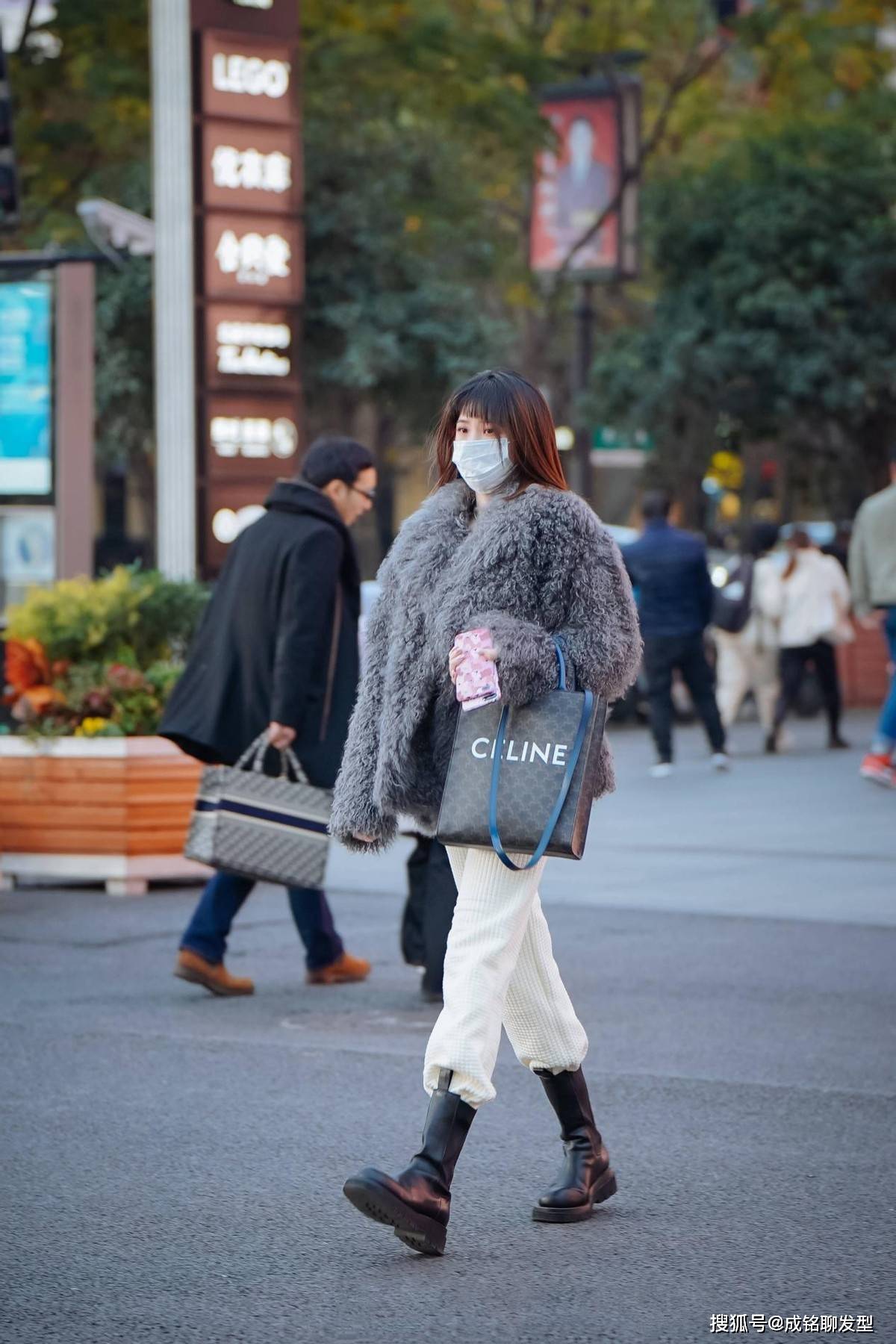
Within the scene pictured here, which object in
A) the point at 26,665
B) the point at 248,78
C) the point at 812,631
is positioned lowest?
the point at 812,631

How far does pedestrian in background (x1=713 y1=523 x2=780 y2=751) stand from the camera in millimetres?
18000

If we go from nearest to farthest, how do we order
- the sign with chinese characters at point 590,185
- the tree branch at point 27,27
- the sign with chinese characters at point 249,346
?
1. the sign with chinese characters at point 249,346
2. the tree branch at point 27,27
3. the sign with chinese characters at point 590,185

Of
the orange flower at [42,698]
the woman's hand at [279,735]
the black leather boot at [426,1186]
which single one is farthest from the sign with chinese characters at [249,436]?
the black leather boot at [426,1186]

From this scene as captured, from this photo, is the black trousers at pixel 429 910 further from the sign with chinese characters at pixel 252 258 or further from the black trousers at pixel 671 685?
the sign with chinese characters at pixel 252 258

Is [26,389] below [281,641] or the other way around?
the other way around

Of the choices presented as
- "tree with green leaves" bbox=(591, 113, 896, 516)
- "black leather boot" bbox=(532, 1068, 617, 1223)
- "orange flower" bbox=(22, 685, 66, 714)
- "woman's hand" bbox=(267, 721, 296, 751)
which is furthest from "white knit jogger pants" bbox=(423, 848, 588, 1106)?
"tree with green leaves" bbox=(591, 113, 896, 516)

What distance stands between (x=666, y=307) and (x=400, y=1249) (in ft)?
79.7

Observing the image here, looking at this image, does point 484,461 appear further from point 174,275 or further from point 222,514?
point 222,514

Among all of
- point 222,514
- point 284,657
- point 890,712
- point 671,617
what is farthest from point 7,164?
point 284,657

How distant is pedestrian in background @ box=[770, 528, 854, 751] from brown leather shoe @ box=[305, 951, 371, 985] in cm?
Answer: 1004

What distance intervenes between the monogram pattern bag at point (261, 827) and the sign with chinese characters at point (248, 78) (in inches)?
383

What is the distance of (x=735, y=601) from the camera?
17875mm

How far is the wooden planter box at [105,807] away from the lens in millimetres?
9953

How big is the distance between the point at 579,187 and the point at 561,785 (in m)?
20.7
